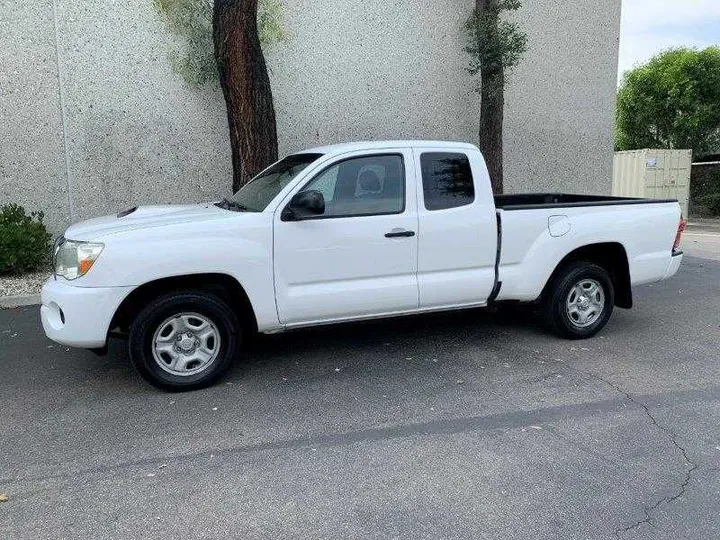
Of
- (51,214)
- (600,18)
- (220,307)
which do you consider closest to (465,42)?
(600,18)

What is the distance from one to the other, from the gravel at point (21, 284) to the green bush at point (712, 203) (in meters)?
19.1

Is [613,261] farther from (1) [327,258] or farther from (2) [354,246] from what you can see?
(1) [327,258]

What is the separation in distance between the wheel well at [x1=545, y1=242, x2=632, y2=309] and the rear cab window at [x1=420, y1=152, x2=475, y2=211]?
1.28 meters

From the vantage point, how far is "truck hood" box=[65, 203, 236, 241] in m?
4.62

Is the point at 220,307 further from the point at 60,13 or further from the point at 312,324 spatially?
the point at 60,13

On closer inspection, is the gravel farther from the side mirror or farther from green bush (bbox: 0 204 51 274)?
the side mirror

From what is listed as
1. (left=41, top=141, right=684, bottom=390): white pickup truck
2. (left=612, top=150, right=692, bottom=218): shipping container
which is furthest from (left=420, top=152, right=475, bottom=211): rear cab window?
(left=612, top=150, right=692, bottom=218): shipping container

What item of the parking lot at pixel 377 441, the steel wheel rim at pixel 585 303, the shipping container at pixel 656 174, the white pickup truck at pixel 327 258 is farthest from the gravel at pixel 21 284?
the shipping container at pixel 656 174

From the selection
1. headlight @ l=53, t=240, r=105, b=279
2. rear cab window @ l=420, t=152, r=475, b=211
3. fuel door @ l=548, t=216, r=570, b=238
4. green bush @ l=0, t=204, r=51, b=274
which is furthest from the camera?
green bush @ l=0, t=204, r=51, b=274

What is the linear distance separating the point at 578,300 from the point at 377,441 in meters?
3.04

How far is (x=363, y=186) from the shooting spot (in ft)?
17.1

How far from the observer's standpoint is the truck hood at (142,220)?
15.1 feet

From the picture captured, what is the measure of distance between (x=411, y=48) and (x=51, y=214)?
6.65 m

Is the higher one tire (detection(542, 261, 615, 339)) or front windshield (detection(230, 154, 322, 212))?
front windshield (detection(230, 154, 322, 212))
